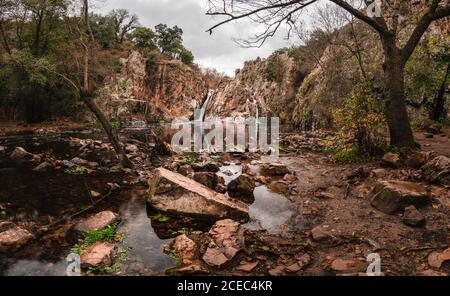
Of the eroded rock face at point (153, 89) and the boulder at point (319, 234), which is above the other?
the eroded rock face at point (153, 89)

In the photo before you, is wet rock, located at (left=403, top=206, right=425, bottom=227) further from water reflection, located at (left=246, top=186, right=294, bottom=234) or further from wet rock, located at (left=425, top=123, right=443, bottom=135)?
wet rock, located at (left=425, top=123, right=443, bottom=135)

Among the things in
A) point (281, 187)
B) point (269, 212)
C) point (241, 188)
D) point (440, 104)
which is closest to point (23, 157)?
point (241, 188)

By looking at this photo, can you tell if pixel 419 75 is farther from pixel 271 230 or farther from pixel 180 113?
pixel 180 113

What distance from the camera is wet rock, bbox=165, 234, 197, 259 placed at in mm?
4664

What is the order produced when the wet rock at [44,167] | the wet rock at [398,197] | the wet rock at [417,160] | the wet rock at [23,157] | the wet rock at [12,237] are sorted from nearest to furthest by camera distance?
1. the wet rock at [12,237]
2. the wet rock at [398,197]
3. the wet rock at [417,160]
4. the wet rock at [44,167]
5. the wet rock at [23,157]

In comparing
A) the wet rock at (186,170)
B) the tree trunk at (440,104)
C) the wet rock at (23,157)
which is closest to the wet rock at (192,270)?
the wet rock at (186,170)

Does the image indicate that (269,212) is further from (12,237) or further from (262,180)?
(12,237)

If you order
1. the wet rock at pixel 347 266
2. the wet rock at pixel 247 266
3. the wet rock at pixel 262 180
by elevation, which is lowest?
the wet rock at pixel 247 266

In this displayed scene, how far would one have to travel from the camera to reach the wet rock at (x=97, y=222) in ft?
18.5

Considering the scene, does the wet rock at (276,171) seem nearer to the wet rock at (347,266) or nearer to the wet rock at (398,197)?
the wet rock at (398,197)

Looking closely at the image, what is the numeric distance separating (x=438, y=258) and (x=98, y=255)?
186 inches

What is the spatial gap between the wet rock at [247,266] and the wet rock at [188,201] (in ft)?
6.26

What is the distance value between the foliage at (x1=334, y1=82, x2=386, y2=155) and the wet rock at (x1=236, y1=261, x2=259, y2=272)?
6.64 m
